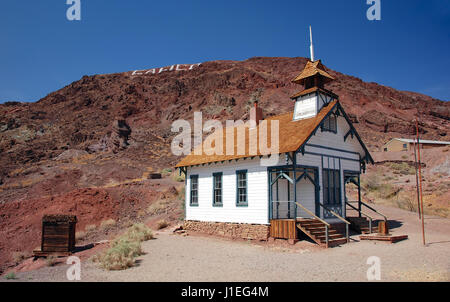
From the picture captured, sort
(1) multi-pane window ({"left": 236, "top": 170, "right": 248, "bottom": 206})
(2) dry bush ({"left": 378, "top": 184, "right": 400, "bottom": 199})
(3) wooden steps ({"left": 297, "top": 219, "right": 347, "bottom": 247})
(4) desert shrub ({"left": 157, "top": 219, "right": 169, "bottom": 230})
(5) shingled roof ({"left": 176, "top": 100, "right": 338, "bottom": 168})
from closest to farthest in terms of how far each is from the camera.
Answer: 1. (3) wooden steps ({"left": 297, "top": 219, "right": 347, "bottom": 247})
2. (5) shingled roof ({"left": 176, "top": 100, "right": 338, "bottom": 168})
3. (1) multi-pane window ({"left": 236, "top": 170, "right": 248, "bottom": 206})
4. (4) desert shrub ({"left": 157, "top": 219, "right": 169, "bottom": 230})
5. (2) dry bush ({"left": 378, "top": 184, "right": 400, "bottom": 199})

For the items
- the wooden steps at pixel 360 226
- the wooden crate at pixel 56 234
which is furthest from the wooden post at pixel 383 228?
the wooden crate at pixel 56 234

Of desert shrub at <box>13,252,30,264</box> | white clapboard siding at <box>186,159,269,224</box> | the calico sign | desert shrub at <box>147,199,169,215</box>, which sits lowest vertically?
desert shrub at <box>13,252,30,264</box>

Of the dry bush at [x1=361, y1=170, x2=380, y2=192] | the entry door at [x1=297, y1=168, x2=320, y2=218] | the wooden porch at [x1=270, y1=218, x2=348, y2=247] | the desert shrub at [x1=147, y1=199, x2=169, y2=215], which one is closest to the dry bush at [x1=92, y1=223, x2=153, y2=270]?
the wooden porch at [x1=270, y1=218, x2=348, y2=247]

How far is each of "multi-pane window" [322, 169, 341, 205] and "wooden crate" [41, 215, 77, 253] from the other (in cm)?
1222

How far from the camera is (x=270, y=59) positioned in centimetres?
11006

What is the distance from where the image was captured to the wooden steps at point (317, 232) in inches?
536

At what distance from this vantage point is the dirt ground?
8992mm

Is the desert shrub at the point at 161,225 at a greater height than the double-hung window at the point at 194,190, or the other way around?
the double-hung window at the point at 194,190

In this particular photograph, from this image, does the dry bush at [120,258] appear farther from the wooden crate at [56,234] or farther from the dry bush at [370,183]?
the dry bush at [370,183]

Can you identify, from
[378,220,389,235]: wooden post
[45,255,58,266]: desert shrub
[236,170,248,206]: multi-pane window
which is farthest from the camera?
[236,170,248,206]: multi-pane window

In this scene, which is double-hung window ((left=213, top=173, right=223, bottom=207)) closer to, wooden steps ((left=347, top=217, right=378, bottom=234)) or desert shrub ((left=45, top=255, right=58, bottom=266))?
wooden steps ((left=347, top=217, right=378, bottom=234))

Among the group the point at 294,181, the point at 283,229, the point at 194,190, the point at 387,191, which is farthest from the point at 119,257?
the point at 387,191

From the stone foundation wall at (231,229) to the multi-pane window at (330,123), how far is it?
19.4 ft

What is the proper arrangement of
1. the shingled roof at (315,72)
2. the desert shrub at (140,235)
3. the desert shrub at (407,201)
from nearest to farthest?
1. the desert shrub at (140,235)
2. the shingled roof at (315,72)
3. the desert shrub at (407,201)
